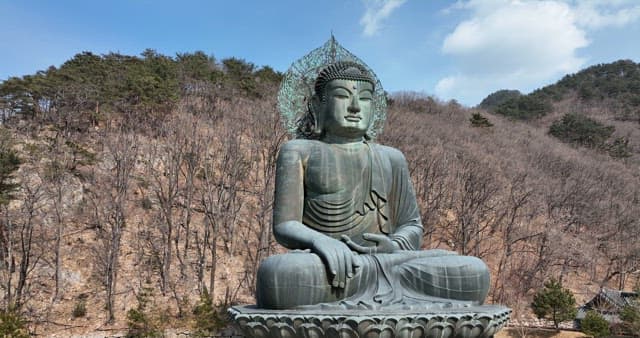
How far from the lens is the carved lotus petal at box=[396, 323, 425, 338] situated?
404 cm

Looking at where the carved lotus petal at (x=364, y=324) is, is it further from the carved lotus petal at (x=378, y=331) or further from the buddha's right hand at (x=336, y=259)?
the buddha's right hand at (x=336, y=259)

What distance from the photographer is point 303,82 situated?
21.0 feet

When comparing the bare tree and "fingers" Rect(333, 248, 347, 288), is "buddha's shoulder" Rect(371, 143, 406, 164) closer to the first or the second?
"fingers" Rect(333, 248, 347, 288)

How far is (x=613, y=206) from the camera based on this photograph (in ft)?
102

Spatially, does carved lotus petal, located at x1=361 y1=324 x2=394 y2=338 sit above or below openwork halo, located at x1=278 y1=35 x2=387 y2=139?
below

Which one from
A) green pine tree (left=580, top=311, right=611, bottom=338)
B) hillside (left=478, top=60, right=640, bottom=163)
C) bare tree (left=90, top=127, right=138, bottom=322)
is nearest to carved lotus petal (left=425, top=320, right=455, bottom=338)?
green pine tree (left=580, top=311, right=611, bottom=338)

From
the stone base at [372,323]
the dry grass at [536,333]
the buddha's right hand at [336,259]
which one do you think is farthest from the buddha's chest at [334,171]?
the dry grass at [536,333]

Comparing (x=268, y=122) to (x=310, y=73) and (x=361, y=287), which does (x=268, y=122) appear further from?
(x=361, y=287)

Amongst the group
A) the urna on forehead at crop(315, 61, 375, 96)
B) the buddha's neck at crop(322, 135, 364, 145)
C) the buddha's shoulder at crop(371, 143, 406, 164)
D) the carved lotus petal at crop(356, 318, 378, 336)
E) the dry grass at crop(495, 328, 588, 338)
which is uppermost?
the urna on forehead at crop(315, 61, 375, 96)

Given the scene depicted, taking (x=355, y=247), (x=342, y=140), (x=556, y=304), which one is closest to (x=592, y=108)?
(x=556, y=304)

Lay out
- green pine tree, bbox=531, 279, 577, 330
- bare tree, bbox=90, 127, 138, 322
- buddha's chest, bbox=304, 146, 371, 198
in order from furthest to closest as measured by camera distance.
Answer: bare tree, bbox=90, 127, 138, 322 → green pine tree, bbox=531, 279, 577, 330 → buddha's chest, bbox=304, 146, 371, 198

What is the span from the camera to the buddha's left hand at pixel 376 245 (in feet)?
16.5

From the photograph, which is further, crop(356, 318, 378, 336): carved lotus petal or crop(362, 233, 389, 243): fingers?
crop(362, 233, 389, 243): fingers

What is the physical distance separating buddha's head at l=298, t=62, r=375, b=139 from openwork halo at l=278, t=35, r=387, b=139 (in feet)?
1.32
